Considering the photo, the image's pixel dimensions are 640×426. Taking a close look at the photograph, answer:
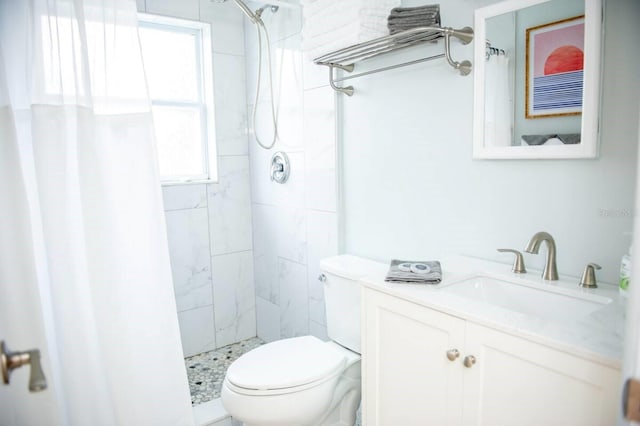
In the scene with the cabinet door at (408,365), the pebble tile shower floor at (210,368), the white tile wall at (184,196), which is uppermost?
the white tile wall at (184,196)

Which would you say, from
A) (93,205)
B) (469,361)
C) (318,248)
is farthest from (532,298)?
(93,205)

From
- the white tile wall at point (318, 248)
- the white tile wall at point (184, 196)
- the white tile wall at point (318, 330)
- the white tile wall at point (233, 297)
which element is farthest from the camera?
the white tile wall at point (233, 297)

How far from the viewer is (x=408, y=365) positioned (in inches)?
53.7

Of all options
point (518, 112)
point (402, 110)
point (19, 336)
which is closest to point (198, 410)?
point (19, 336)

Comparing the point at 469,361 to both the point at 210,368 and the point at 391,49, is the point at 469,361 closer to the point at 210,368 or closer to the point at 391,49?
the point at 391,49

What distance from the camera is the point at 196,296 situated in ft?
9.26

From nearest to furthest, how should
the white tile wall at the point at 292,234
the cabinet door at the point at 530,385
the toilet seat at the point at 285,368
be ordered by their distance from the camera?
1. the cabinet door at the point at 530,385
2. the toilet seat at the point at 285,368
3. the white tile wall at the point at 292,234

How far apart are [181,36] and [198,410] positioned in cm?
216

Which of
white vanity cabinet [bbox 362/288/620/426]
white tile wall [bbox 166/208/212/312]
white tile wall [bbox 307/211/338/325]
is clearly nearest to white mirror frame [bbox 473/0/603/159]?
white vanity cabinet [bbox 362/288/620/426]

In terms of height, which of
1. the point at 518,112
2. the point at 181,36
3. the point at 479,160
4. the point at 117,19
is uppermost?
the point at 181,36

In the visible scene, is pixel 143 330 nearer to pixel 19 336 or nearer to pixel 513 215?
pixel 19 336

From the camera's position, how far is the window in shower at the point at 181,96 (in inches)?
106

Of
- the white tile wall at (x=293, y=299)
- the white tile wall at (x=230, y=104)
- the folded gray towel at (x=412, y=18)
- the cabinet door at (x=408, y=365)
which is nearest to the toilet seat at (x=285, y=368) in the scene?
the cabinet door at (x=408, y=365)

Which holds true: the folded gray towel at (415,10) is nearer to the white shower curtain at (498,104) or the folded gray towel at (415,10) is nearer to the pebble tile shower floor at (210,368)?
the white shower curtain at (498,104)
